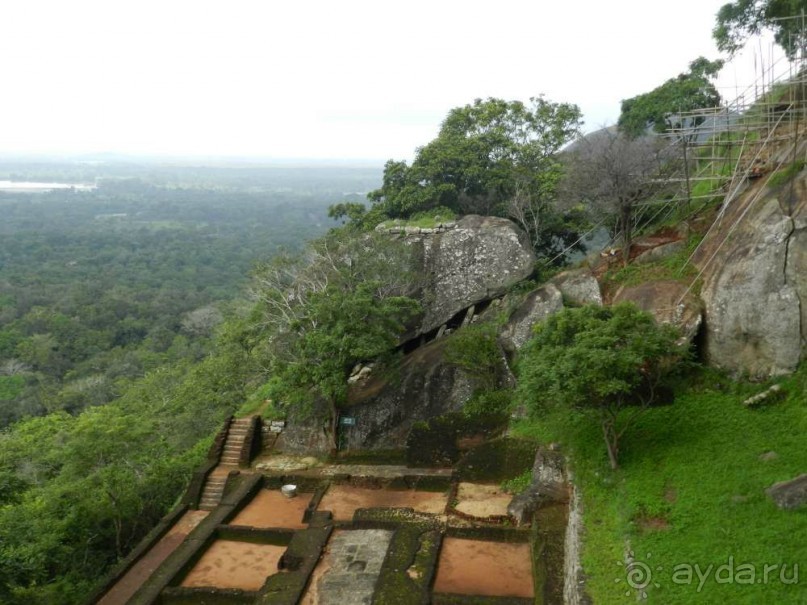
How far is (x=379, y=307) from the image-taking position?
1516 cm

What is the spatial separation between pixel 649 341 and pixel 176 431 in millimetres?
18011

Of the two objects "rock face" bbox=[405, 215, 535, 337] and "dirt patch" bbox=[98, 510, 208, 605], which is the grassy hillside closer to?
"rock face" bbox=[405, 215, 535, 337]

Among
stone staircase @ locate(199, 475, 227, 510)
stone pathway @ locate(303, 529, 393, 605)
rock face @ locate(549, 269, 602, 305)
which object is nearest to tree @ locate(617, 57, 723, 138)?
rock face @ locate(549, 269, 602, 305)

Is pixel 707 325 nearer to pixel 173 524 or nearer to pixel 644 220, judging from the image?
pixel 644 220

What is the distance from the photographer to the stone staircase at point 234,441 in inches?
631

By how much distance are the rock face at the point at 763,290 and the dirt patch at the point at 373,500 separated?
668cm

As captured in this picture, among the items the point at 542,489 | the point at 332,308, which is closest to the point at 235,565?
the point at 332,308

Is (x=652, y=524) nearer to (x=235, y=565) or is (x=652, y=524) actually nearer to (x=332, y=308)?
(x=235, y=565)

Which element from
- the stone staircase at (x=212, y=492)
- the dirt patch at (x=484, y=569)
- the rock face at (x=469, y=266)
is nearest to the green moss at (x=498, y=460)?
the dirt patch at (x=484, y=569)

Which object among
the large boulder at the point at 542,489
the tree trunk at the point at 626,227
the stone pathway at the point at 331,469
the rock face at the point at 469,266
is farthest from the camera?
the rock face at the point at 469,266

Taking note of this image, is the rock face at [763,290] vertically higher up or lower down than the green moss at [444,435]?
higher up

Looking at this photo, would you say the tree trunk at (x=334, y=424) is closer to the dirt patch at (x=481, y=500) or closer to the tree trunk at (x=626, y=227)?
the dirt patch at (x=481, y=500)

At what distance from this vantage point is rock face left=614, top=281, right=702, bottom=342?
1181 centimetres

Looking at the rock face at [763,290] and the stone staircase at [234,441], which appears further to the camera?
the stone staircase at [234,441]
